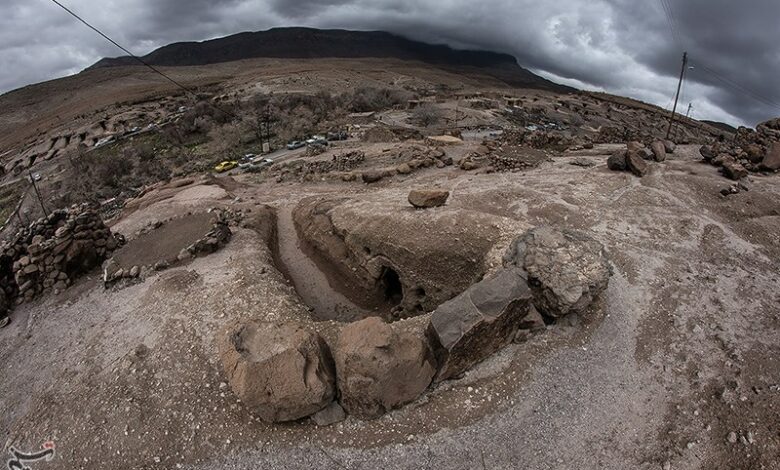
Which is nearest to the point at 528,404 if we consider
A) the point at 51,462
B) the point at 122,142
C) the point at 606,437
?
the point at 606,437

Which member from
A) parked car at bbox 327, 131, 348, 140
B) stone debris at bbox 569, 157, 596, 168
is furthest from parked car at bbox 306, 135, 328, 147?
stone debris at bbox 569, 157, 596, 168

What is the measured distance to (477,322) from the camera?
9234 millimetres

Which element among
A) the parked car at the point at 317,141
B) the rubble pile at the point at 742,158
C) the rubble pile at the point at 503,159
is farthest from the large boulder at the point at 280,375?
the parked car at the point at 317,141

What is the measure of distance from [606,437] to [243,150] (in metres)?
37.8

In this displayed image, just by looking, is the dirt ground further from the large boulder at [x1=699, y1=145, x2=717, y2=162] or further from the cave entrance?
the large boulder at [x1=699, y1=145, x2=717, y2=162]

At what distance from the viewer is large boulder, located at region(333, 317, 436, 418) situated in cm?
847

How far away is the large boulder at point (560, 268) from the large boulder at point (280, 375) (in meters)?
5.49

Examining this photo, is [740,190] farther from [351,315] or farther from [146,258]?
[146,258]

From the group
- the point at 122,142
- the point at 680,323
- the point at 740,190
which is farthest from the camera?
the point at 122,142

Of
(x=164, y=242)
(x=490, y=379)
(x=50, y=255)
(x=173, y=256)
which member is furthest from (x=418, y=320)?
(x=50, y=255)

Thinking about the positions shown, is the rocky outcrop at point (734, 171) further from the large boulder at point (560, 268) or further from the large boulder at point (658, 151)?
the large boulder at point (560, 268)

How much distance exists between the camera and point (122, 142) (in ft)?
168

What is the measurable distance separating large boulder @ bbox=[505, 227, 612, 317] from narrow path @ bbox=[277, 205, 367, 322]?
6644 millimetres

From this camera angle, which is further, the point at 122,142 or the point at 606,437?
the point at 122,142
